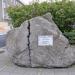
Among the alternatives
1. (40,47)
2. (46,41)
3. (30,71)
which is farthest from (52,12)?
(30,71)

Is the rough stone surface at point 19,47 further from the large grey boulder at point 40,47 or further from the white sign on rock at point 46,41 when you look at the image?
the white sign on rock at point 46,41

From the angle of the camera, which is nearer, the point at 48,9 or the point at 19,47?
the point at 19,47

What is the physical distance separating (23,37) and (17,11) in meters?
4.59

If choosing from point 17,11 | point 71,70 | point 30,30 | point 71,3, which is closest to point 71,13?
point 71,3

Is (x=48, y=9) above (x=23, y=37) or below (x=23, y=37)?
above

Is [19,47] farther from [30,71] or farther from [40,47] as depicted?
[30,71]

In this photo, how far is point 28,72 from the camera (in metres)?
9.08

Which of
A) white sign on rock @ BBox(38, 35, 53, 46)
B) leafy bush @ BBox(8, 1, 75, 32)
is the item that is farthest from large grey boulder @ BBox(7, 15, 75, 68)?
leafy bush @ BBox(8, 1, 75, 32)

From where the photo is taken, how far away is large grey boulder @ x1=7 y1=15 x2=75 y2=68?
988cm

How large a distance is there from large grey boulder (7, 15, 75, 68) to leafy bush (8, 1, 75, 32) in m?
3.46

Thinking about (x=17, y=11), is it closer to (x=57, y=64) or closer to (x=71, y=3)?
(x=71, y=3)

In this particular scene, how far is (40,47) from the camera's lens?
9.98 meters

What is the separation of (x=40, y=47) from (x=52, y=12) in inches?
169

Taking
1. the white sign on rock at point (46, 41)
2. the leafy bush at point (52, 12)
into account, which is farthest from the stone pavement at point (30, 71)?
the leafy bush at point (52, 12)
